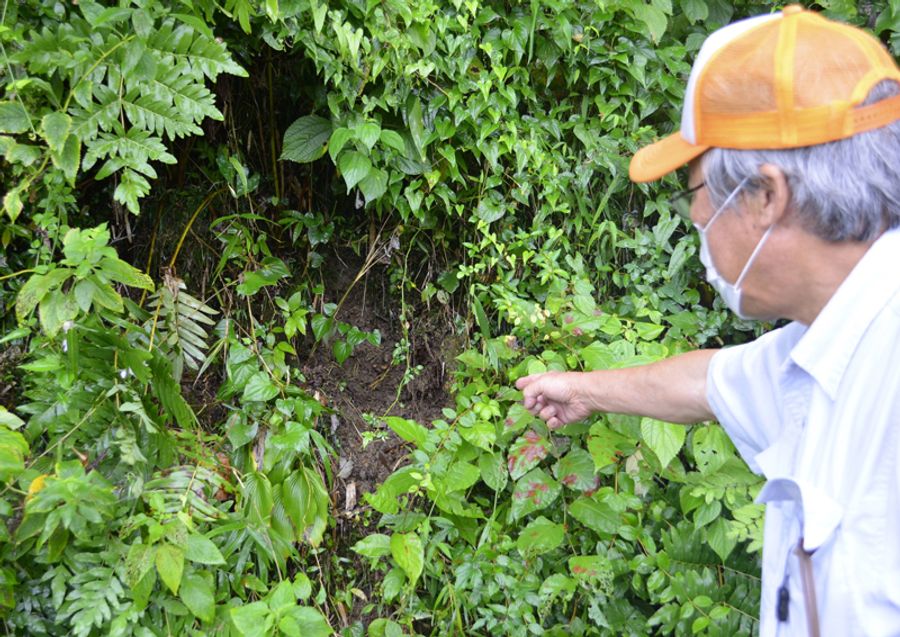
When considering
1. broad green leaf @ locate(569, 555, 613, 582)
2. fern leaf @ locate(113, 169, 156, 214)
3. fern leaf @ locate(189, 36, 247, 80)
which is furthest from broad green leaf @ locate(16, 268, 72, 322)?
Answer: broad green leaf @ locate(569, 555, 613, 582)

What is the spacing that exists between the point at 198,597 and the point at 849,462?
70.9 inches

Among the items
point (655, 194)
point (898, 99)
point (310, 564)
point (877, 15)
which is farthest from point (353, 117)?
point (877, 15)

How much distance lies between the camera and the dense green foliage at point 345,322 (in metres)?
2.20

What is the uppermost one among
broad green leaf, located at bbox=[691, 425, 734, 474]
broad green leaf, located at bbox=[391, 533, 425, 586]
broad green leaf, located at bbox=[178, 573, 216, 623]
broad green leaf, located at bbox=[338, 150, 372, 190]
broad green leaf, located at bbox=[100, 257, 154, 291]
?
broad green leaf, located at bbox=[338, 150, 372, 190]

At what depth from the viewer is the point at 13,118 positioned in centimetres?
216

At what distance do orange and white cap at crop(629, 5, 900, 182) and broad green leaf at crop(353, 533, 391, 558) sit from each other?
5.79 feet

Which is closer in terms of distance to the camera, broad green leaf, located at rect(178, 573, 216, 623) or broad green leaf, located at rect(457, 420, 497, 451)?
broad green leaf, located at rect(178, 573, 216, 623)

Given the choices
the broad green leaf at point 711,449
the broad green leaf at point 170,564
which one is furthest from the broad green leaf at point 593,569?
the broad green leaf at point 170,564

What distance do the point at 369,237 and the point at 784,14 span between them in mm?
2101

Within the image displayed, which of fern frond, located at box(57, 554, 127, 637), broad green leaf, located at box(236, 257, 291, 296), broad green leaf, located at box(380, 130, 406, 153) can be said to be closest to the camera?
fern frond, located at box(57, 554, 127, 637)

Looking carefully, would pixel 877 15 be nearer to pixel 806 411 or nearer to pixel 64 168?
pixel 806 411

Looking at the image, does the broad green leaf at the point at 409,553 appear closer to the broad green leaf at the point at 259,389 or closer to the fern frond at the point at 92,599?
the broad green leaf at the point at 259,389

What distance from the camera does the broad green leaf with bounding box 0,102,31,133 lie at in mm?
2146

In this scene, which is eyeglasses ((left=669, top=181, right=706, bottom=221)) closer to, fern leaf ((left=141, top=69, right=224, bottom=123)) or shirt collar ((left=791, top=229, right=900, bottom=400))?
shirt collar ((left=791, top=229, right=900, bottom=400))
